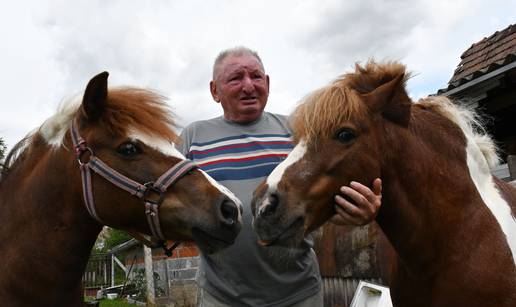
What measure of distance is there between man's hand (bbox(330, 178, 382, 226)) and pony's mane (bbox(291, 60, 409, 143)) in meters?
0.32

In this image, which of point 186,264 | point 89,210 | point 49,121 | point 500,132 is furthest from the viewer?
point 186,264

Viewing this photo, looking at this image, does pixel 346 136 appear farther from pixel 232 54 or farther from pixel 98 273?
pixel 98 273

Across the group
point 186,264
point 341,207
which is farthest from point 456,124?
point 186,264

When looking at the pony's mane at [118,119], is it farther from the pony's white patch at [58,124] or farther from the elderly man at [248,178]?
the elderly man at [248,178]

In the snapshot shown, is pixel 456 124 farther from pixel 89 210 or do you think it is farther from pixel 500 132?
pixel 500 132

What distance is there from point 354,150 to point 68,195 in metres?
1.54

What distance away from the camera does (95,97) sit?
227 centimetres

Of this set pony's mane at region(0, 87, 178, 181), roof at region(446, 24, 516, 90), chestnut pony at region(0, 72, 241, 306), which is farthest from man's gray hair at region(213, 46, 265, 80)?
roof at region(446, 24, 516, 90)

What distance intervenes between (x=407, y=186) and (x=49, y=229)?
1.93 meters

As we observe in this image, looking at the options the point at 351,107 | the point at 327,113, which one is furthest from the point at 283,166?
the point at 351,107

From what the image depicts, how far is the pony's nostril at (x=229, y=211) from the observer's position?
84.2 inches

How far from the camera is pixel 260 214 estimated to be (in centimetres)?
206

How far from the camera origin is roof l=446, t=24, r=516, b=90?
18.8 feet

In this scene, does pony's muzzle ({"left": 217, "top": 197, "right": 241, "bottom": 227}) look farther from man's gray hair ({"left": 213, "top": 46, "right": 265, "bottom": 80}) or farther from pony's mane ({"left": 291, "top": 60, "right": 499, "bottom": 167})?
man's gray hair ({"left": 213, "top": 46, "right": 265, "bottom": 80})
